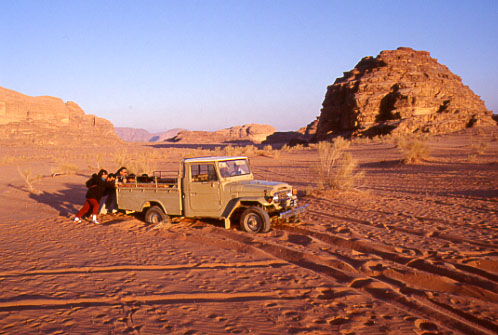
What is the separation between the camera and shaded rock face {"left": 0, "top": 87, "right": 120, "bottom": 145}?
68.7 m

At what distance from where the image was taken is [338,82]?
75.6 metres

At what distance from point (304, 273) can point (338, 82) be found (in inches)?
2982

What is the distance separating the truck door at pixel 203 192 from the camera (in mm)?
8078

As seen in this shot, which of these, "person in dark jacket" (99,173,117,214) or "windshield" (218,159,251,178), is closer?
"windshield" (218,159,251,178)

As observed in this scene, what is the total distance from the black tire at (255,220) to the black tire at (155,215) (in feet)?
7.27

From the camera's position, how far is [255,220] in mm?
7918

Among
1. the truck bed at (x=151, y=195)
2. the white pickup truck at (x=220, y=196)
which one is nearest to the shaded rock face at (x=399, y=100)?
the white pickup truck at (x=220, y=196)

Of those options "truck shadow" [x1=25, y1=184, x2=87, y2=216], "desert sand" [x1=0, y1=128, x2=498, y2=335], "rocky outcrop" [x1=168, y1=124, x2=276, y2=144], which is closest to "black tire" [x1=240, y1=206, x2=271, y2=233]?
"desert sand" [x1=0, y1=128, x2=498, y2=335]

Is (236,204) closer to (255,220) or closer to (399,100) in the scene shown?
(255,220)

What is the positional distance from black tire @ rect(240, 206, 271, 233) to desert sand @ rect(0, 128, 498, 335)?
0.28 m

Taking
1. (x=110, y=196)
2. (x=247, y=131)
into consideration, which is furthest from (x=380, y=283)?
(x=247, y=131)

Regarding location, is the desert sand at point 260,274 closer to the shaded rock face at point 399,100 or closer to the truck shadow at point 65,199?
the truck shadow at point 65,199

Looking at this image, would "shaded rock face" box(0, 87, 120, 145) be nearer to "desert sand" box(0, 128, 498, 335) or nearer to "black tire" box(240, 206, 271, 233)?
"desert sand" box(0, 128, 498, 335)

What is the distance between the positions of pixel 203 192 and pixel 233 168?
997 millimetres
